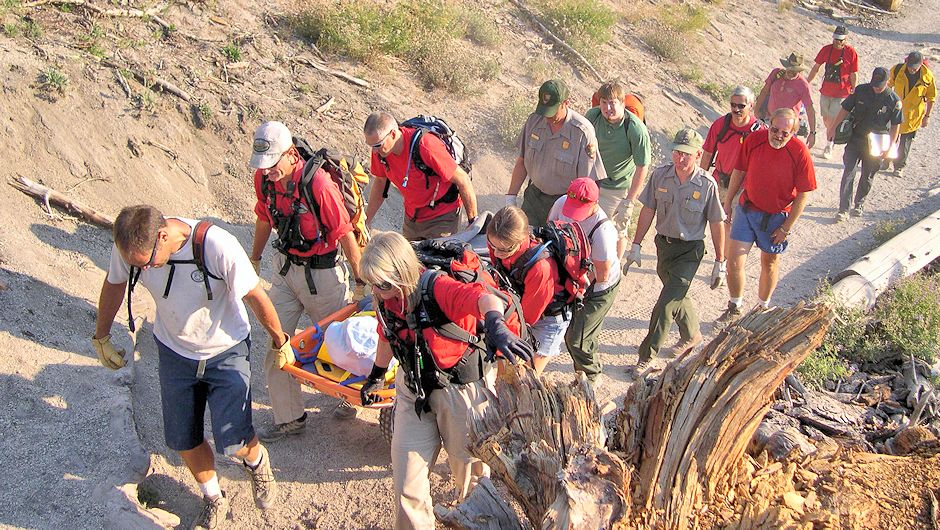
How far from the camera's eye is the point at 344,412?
19.2ft

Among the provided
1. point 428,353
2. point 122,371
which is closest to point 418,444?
point 428,353

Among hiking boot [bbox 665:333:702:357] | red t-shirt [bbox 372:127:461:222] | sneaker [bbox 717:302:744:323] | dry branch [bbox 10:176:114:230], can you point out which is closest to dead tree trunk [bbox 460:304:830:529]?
red t-shirt [bbox 372:127:461:222]

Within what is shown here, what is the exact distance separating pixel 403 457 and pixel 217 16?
6.96 meters

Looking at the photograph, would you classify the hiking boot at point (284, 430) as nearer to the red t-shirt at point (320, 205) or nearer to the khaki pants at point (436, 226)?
the red t-shirt at point (320, 205)

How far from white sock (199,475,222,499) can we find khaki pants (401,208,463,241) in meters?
2.54

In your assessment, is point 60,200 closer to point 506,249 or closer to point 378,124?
point 378,124

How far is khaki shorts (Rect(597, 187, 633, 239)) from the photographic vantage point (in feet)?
24.6

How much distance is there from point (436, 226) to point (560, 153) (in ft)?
4.07

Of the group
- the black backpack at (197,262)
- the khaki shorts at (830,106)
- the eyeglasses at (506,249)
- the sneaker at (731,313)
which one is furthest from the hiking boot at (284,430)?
the khaki shorts at (830,106)

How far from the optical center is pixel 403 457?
4.25m

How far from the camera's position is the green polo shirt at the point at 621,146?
712cm

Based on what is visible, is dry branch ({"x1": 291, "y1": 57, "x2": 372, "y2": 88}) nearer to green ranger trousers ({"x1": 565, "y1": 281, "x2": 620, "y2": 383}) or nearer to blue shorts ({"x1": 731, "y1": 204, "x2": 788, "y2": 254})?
blue shorts ({"x1": 731, "y1": 204, "x2": 788, "y2": 254})

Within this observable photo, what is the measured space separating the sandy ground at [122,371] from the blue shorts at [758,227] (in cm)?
103

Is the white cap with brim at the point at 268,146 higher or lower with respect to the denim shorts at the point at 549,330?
higher
